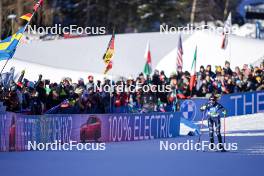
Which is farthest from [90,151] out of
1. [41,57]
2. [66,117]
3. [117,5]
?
[117,5]

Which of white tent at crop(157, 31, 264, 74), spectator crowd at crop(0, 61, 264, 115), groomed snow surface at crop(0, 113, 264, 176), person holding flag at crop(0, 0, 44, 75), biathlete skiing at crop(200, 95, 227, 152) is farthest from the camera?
white tent at crop(157, 31, 264, 74)

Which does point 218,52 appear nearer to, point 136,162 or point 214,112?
point 214,112

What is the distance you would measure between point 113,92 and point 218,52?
439 inches

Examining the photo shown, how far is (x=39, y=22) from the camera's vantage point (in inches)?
1790

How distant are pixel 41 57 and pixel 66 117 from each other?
47.1ft

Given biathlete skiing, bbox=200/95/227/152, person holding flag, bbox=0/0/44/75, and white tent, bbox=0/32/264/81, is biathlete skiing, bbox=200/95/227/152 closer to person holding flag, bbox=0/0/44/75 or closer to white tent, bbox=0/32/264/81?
person holding flag, bbox=0/0/44/75

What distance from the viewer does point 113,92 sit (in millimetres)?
27219

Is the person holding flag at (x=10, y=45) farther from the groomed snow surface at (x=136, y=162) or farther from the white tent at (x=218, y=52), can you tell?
the white tent at (x=218, y=52)

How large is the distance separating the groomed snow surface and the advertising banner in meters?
0.41

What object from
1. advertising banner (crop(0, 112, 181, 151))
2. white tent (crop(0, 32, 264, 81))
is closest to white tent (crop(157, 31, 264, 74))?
white tent (crop(0, 32, 264, 81))

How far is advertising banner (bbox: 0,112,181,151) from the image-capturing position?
20.7 metres

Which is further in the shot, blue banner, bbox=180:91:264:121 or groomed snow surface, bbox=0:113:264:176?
blue banner, bbox=180:91:264:121

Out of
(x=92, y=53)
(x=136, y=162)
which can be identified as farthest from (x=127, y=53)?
(x=136, y=162)

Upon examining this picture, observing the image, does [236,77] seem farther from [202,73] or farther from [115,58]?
[115,58]
